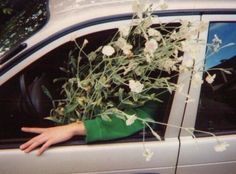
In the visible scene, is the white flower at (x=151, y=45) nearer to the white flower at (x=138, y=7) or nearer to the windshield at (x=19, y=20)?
the white flower at (x=138, y=7)

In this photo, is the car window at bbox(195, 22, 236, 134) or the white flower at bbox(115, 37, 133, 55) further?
the car window at bbox(195, 22, 236, 134)

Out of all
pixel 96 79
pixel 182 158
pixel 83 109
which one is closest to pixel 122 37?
pixel 96 79

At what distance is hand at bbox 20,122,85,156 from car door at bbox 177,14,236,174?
23.0 inches

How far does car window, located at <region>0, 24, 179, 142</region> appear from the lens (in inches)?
93.2

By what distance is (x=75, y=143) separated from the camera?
2.42m

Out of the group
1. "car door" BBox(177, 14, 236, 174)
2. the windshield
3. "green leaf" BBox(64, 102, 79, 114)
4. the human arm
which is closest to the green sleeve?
the human arm

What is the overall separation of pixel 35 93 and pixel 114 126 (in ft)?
1.52

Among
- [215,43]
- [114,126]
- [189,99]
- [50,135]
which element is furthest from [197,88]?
[50,135]

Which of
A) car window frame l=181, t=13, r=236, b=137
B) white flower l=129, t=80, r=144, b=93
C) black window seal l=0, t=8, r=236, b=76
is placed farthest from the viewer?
car window frame l=181, t=13, r=236, b=137

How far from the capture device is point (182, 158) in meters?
2.49

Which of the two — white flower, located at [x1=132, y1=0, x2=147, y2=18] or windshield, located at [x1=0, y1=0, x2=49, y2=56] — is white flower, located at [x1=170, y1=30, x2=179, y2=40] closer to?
white flower, located at [x1=132, y1=0, x2=147, y2=18]

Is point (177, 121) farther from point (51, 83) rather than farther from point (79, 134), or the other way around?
point (51, 83)

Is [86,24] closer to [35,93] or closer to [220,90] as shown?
[35,93]

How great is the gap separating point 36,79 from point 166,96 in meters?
0.71
